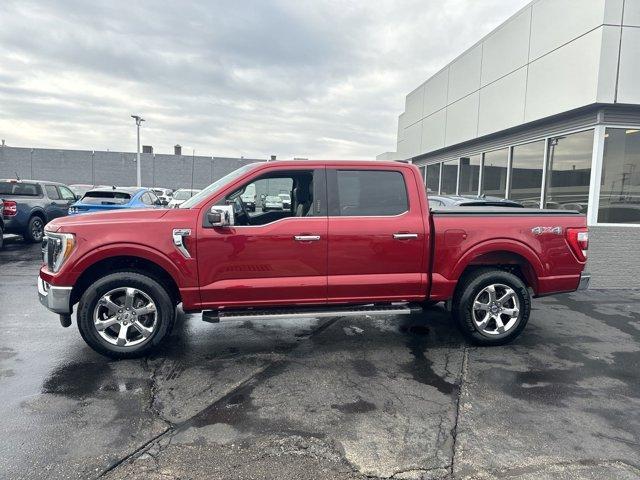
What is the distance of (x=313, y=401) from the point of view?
3.74m

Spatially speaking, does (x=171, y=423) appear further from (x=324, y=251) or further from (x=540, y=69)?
(x=540, y=69)

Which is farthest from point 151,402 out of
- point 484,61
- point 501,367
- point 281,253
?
point 484,61

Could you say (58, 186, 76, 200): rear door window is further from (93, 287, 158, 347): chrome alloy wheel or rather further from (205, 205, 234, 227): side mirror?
(205, 205, 234, 227): side mirror

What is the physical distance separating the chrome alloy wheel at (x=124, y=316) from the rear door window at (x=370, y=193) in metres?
2.18

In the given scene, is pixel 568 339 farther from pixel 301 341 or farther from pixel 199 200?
pixel 199 200

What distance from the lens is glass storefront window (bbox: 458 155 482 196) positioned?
14.4 m

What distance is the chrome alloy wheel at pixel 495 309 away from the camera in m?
5.13

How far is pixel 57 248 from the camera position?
441 centimetres

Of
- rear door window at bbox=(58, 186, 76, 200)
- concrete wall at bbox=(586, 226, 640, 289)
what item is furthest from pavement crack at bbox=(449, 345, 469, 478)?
rear door window at bbox=(58, 186, 76, 200)

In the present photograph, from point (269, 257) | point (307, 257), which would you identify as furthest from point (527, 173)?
point (269, 257)

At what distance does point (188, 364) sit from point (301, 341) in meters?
1.34

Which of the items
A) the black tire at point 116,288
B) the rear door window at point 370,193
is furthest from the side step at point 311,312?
the rear door window at point 370,193

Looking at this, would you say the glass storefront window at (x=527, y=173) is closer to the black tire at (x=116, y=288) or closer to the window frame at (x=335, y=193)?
the window frame at (x=335, y=193)

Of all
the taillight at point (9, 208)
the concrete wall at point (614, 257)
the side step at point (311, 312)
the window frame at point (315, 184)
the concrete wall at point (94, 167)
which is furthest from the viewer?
the concrete wall at point (94, 167)
